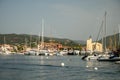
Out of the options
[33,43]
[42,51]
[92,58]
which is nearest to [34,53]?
[42,51]

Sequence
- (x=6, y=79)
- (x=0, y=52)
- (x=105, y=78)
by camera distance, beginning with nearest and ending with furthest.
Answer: (x=6, y=79) < (x=105, y=78) < (x=0, y=52)

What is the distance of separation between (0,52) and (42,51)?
3355 cm

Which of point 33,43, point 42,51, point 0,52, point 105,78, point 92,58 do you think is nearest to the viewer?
point 105,78

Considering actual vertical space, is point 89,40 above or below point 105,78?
above

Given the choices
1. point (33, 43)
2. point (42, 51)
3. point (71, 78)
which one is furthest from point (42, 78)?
point (33, 43)

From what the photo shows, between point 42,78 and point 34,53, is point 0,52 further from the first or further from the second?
point 42,78

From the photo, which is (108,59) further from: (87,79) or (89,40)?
(89,40)

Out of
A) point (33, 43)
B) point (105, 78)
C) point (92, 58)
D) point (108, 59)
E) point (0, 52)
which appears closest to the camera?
point (105, 78)

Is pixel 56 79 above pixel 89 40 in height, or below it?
below

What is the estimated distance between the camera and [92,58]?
7500 cm

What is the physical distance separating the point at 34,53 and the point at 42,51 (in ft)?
17.6

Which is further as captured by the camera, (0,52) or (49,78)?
(0,52)

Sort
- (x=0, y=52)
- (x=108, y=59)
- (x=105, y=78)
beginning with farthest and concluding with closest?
(x=0, y=52), (x=108, y=59), (x=105, y=78)

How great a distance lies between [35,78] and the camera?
32500mm
